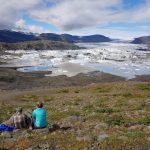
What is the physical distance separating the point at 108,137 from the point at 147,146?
7.59ft

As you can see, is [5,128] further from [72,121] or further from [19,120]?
[72,121]

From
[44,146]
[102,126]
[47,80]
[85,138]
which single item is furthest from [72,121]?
[47,80]

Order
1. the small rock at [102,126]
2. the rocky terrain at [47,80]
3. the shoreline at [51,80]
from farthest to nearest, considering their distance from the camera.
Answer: the rocky terrain at [47,80], the shoreline at [51,80], the small rock at [102,126]

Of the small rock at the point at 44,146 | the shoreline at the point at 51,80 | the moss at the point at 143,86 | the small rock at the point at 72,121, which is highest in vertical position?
the small rock at the point at 44,146

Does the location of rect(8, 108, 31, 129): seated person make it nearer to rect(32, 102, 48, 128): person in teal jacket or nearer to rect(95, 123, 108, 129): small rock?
rect(32, 102, 48, 128): person in teal jacket

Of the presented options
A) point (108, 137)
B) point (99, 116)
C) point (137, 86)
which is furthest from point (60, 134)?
point (137, 86)

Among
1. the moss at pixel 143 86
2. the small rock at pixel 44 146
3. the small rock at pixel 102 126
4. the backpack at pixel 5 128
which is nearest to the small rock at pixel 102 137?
the small rock at pixel 44 146

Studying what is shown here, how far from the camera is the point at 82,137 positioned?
59.1 feet

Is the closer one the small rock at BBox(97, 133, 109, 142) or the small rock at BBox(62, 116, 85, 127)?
the small rock at BBox(97, 133, 109, 142)

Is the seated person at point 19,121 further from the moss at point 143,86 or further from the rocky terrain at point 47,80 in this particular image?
the rocky terrain at point 47,80

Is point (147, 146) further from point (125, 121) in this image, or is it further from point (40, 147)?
point (125, 121)

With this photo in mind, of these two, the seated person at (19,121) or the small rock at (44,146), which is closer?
the small rock at (44,146)

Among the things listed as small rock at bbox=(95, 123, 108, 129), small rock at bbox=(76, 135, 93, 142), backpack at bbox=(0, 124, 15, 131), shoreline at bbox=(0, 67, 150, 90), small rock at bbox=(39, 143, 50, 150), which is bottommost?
shoreline at bbox=(0, 67, 150, 90)

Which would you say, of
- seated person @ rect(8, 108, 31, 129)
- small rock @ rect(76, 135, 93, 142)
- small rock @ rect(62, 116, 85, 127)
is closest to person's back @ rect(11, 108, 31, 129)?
seated person @ rect(8, 108, 31, 129)
